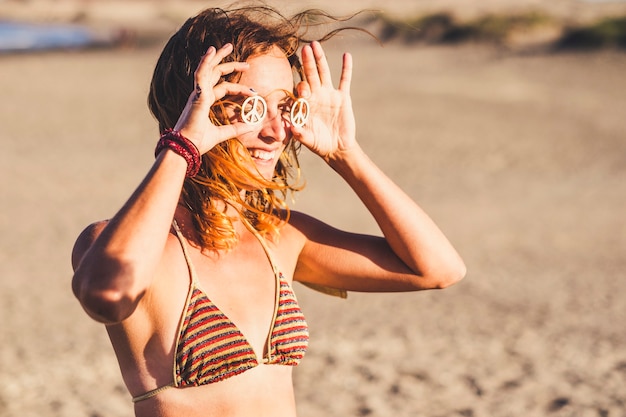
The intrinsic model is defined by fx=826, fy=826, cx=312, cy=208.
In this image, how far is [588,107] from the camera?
19.8 m

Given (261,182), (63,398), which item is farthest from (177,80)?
(63,398)

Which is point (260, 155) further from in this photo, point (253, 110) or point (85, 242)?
point (85, 242)

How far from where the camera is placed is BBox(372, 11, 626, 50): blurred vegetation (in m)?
30.9

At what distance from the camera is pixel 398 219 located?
245cm

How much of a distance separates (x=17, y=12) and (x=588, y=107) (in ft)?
174

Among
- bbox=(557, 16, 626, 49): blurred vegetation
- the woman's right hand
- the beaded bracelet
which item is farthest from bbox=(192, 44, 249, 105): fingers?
bbox=(557, 16, 626, 49): blurred vegetation

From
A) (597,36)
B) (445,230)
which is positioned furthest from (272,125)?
(597,36)

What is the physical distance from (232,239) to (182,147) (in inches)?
15.8

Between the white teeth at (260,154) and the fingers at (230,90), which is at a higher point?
the fingers at (230,90)

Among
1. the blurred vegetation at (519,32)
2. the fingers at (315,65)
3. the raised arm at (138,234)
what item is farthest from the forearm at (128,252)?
the blurred vegetation at (519,32)

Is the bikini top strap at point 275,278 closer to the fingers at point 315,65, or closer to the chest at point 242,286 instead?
the chest at point 242,286

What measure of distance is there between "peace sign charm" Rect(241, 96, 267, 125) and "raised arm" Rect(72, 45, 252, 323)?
0.25ft

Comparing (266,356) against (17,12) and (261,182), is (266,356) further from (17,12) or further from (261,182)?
(17,12)

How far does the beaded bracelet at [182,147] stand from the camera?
77.9 inches
